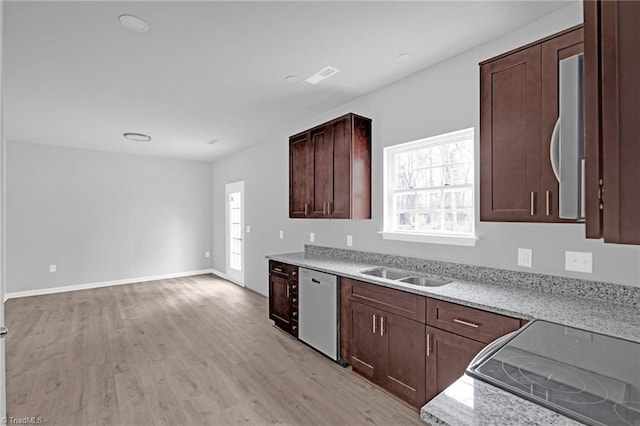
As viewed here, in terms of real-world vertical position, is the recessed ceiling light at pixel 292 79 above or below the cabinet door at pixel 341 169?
above

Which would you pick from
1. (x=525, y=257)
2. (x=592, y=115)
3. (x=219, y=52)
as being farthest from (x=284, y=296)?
(x=592, y=115)

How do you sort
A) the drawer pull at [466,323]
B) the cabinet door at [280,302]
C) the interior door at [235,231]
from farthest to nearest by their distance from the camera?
the interior door at [235,231] → the cabinet door at [280,302] → the drawer pull at [466,323]

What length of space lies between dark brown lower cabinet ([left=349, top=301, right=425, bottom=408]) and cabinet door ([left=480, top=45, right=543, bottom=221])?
1.00 meters

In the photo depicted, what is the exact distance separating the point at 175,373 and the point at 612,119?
3390 mm

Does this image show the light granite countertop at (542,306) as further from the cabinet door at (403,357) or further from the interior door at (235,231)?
the interior door at (235,231)

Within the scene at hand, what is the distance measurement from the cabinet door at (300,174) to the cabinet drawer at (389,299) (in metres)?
1.30

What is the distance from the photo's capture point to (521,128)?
185 cm

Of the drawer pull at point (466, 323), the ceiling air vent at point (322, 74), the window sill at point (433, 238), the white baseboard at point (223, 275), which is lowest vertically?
the white baseboard at point (223, 275)

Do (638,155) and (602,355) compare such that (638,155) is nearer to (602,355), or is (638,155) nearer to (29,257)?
(602,355)

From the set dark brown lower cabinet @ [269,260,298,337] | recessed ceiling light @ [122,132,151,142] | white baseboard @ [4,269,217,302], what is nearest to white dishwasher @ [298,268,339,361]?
dark brown lower cabinet @ [269,260,298,337]

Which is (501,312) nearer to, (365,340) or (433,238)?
(433,238)

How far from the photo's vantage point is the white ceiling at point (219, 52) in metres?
2.01

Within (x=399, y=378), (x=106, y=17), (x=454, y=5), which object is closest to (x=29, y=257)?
(x=106, y=17)

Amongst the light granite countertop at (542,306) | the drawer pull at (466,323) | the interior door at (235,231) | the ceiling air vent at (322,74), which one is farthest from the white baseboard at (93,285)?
the drawer pull at (466,323)
